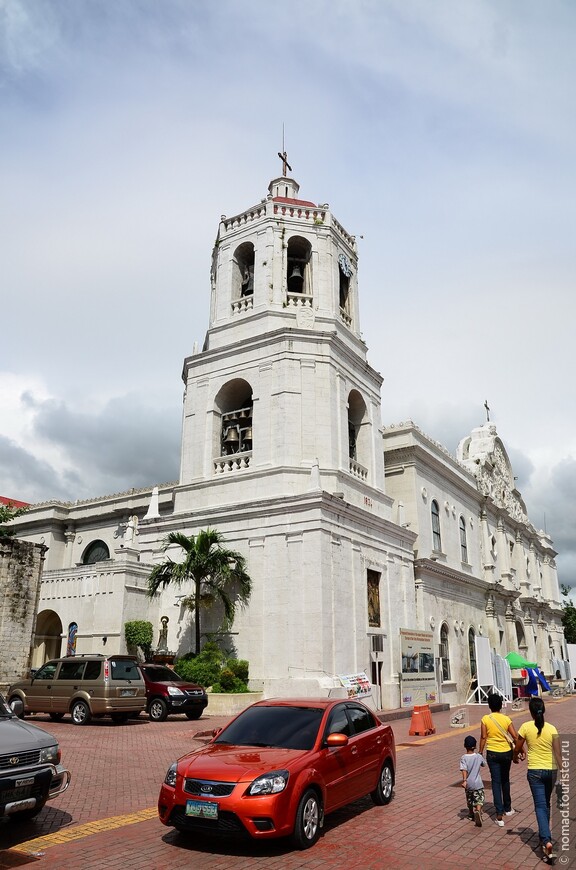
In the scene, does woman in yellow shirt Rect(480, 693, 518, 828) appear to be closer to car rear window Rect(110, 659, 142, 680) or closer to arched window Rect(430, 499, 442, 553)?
car rear window Rect(110, 659, 142, 680)

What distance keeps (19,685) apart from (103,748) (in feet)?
18.9

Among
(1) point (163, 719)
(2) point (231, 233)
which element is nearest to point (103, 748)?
(1) point (163, 719)

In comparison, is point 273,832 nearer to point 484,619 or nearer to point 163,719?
point 163,719

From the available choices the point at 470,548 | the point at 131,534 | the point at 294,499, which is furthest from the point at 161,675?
the point at 470,548

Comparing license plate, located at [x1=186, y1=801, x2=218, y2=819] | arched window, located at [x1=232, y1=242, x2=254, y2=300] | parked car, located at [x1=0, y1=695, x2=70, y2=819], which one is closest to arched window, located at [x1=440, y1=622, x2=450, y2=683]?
arched window, located at [x1=232, y1=242, x2=254, y2=300]

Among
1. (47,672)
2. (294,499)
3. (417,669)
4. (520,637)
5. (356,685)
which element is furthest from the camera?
(520,637)

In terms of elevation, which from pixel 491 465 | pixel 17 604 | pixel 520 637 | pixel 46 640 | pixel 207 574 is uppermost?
pixel 491 465

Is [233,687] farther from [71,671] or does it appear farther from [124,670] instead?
[71,671]

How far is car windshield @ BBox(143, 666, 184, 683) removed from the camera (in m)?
19.5

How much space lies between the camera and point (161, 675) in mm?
19719

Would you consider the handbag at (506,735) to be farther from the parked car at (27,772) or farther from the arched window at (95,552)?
the arched window at (95,552)

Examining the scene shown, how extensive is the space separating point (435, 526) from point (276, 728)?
26350 mm

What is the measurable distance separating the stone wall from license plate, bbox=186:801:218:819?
15.1 metres

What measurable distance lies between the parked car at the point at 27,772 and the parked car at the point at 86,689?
887 cm
